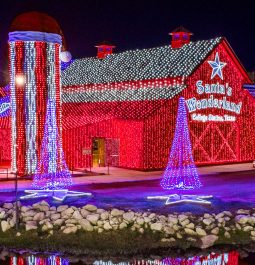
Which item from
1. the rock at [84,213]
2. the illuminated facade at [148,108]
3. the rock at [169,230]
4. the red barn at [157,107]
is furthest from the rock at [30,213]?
the red barn at [157,107]

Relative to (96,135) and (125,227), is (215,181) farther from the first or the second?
(125,227)

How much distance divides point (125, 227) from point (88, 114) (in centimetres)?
2091

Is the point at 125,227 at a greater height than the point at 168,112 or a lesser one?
lesser

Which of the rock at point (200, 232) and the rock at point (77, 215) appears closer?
the rock at point (200, 232)

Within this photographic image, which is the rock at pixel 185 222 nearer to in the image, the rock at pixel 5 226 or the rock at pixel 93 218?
the rock at pixel 93 218

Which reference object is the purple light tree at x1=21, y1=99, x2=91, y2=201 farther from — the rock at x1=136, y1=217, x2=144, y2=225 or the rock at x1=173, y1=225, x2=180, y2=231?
the rock at x1=173, y1=225, x2=180, y2=231

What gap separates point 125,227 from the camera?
1616 centimetres

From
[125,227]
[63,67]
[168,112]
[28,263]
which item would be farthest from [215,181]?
[63,67]

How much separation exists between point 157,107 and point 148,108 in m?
0.57

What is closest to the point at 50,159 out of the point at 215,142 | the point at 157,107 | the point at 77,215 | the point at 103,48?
the point at 157,107

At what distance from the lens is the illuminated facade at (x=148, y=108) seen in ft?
109

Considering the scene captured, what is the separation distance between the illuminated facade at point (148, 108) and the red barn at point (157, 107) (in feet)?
0.17

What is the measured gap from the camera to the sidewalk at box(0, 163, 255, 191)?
89.8ft

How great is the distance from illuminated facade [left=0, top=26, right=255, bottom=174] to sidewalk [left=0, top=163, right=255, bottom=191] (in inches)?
43.1
